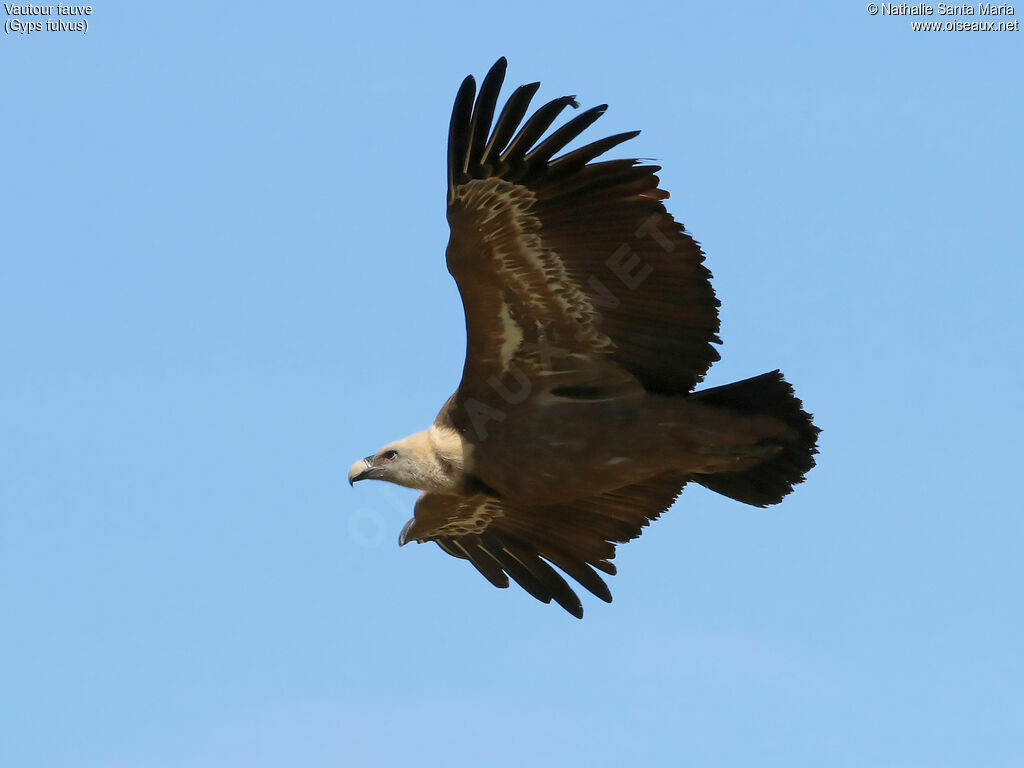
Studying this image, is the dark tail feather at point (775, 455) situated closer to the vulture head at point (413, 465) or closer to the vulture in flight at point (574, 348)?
the vulture in flight at point (574, 348)

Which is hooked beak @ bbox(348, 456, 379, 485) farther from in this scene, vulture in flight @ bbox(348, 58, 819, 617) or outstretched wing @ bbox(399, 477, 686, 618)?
outstretched wing @ bbox(399, 477, 686, 618)

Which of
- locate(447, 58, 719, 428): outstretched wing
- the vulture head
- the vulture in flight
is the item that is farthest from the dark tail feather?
the vulture head

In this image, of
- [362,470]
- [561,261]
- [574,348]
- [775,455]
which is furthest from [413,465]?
[775,455]

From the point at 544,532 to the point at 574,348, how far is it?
1820mm

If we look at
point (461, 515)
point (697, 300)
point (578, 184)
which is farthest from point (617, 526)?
point (578, 184)

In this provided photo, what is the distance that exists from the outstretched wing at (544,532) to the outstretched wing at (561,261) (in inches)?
44.5

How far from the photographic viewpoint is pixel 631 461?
34.8 ft

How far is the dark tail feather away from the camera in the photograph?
1054cm

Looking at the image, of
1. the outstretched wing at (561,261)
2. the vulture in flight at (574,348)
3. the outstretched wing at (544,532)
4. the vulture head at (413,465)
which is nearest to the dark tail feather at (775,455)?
the vulture in flight at (574,348)

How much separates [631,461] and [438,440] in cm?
128

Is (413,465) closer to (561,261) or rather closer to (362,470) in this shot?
(362,470)

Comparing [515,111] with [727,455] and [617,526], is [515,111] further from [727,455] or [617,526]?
[617,526]

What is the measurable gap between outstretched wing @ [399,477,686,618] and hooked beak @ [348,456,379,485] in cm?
58

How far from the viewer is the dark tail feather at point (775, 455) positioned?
1054 cm
